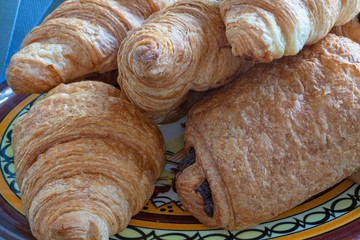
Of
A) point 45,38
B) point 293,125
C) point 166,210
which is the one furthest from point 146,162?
point 45,38

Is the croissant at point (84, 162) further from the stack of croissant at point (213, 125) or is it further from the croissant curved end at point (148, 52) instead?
the croissant curved end at point (148, 52)

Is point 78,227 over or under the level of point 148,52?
under

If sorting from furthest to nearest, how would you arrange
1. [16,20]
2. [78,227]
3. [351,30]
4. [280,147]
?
[16,20] → [351,30] → [280,147] → [78,227]

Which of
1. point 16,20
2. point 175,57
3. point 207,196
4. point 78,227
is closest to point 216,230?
point 207,196

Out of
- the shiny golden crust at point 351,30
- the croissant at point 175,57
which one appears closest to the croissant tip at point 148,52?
the croissant at point 175,57

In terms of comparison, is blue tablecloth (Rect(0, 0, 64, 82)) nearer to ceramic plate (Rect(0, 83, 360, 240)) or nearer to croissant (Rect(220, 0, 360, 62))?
ceramic plate (Rect(0, 83, 360, 240))

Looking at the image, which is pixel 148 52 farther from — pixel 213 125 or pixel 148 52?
pixel 213 125
